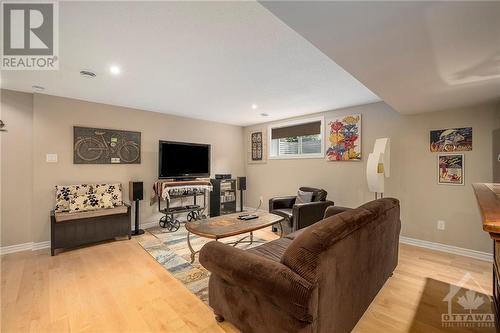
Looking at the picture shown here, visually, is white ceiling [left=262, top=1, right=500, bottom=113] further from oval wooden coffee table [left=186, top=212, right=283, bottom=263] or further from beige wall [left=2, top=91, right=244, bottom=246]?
beige wall [left=2, top=91, right=244, bottom=246]

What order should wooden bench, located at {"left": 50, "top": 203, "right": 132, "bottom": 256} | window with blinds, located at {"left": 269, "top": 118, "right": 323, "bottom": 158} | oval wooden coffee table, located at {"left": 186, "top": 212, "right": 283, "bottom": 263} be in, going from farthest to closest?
window with blinds, located at {"left": 269, "top": 118, "right": 323, "bottom": 158}
wooden bench, located at {"left": 50, "top": 203, "right": 132, "bottom": 256}
oval wooden coffee table, located at {"left": 186, "top": 212, "right": 283, "bottom": 263}

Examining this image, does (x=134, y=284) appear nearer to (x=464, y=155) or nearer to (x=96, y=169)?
(x=96, y=169)

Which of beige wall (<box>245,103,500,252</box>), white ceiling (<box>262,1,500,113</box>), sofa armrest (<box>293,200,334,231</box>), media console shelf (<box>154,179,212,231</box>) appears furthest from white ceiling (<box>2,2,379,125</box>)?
sofa armrest (<box>293,200,334,231</box>)

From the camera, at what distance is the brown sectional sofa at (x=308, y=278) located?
45.9 inches

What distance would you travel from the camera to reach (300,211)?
340cm

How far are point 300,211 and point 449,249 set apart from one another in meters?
2.13

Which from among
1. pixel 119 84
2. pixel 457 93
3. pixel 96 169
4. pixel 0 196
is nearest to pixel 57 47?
pixel 119 84

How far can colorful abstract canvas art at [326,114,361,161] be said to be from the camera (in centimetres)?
398

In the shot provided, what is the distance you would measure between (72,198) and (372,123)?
197 inches

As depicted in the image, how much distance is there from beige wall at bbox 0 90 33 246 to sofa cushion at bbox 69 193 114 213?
64 cm

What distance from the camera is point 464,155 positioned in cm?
305

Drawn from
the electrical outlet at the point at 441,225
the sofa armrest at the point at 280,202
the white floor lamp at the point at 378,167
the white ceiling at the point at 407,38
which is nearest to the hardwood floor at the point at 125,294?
the electrical outlet at the point at 441,225

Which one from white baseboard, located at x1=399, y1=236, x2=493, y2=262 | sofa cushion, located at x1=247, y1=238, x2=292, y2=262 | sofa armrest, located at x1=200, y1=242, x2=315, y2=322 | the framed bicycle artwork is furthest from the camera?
the framed bicycle artwork

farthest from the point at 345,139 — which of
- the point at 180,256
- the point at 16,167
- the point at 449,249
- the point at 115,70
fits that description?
the point at 16,167
